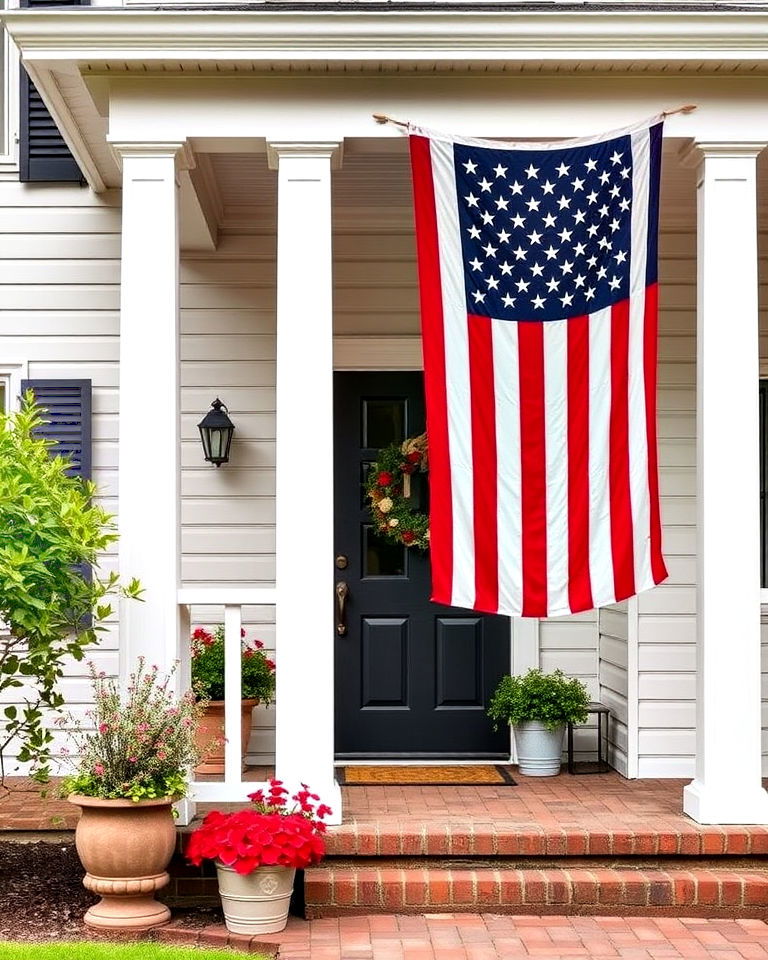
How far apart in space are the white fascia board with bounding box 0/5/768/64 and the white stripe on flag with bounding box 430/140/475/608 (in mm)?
460

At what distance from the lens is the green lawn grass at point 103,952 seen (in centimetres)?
417

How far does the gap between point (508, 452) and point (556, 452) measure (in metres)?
0.20

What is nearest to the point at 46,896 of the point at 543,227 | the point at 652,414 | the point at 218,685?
the point at 218,685

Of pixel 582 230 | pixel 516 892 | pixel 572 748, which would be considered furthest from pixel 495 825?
pixel 582 230

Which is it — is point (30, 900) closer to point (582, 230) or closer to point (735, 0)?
point (582, 230)

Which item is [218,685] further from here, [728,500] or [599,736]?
[728,500]

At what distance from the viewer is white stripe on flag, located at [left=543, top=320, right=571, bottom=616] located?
5.01m

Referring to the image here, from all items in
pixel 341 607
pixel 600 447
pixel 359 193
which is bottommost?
pixel 341 607

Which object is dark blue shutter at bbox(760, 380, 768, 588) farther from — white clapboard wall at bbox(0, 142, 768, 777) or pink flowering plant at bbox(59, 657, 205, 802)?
pink flowering plant at bbox(59, 657, 205, 802)

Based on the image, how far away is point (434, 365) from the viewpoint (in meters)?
4.98

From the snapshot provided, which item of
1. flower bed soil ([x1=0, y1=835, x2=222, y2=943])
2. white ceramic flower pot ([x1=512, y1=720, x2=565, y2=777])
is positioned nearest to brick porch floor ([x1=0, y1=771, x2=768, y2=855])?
flower bed soil ([x1=0, y1=835, x2=222, y2=943])

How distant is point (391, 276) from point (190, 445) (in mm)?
1481

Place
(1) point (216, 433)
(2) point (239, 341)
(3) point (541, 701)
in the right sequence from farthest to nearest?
1. (2) point (239, 341)
2. (1) point (216, 433)
3. (3) point (541, 701)

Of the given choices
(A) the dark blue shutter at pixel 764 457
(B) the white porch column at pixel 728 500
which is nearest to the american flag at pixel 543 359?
(B) the white porch column at pixel 728 500
